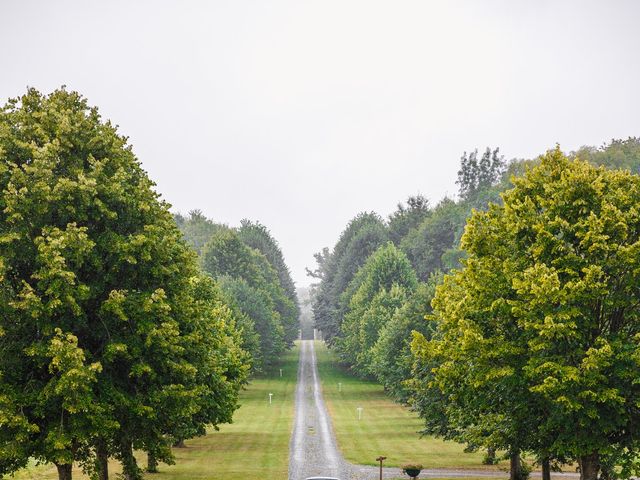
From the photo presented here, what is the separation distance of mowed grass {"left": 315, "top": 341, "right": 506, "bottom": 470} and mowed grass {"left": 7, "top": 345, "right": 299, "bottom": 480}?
431 centimetres

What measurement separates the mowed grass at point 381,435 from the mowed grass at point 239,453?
4.31m

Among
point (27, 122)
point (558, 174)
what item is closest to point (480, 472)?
point (558, 174)

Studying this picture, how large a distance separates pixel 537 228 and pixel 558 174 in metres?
3.09

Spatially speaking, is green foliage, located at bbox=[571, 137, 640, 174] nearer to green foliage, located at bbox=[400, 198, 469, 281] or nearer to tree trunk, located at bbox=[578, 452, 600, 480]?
green foliage, located at bbox=[400, 198, 469, 281]

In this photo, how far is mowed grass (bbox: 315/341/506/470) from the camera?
148ft

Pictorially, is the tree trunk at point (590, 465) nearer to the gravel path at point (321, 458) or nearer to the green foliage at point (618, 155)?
the gravel path at point (321, 458)

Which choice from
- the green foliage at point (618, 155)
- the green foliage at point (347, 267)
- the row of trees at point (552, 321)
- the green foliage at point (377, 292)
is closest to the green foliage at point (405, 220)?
the green foliage at point (347, 267)

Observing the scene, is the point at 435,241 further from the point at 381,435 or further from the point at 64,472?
the point at 64,472

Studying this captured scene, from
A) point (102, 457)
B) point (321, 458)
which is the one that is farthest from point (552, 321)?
point (321, 458)

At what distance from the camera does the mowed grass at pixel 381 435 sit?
45.2 metres

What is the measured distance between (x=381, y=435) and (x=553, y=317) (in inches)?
1345

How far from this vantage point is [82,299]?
25453 millimetres

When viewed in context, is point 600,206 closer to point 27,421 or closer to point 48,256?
point 48,256

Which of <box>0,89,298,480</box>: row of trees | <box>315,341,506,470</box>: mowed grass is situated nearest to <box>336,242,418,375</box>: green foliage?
<box>315,341,506,470</box>: mowed grass
